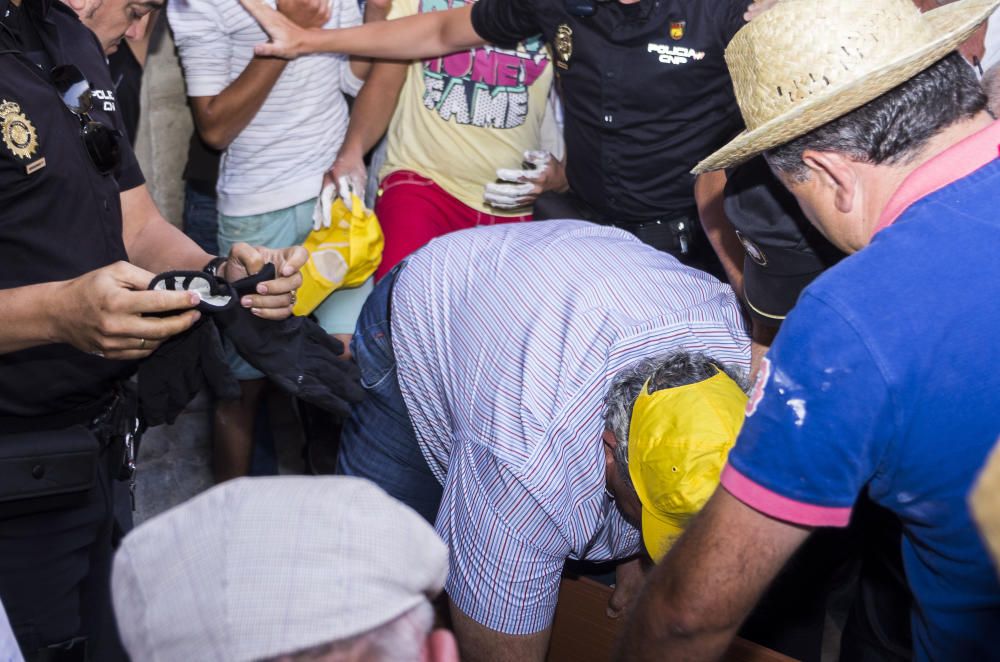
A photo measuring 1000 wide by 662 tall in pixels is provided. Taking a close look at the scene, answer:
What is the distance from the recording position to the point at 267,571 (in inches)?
41.9

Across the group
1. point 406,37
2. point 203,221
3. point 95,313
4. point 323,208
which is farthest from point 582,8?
point 95,313

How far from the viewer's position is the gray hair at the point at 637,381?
2.00m

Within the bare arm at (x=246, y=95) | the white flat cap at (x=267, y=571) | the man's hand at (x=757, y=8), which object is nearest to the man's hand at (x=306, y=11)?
the bare arm at (x=246, y=95)

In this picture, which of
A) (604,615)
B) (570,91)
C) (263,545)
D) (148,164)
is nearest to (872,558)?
(604,615)

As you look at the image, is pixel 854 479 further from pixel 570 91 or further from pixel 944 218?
pixel 570 91

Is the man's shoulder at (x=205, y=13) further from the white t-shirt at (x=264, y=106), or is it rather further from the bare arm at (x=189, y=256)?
the bare arm at (x=189, y=256)

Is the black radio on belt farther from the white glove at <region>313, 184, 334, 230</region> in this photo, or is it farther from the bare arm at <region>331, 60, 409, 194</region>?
the white glove at <region>313, 184, 334, 230</region>

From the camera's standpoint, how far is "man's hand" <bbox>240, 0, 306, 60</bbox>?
133 inches

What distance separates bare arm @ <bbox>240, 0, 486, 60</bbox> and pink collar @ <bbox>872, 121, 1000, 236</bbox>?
200cm

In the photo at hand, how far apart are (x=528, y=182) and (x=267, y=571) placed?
2.50 meters

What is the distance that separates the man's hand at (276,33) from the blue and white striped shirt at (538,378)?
1.32 metres

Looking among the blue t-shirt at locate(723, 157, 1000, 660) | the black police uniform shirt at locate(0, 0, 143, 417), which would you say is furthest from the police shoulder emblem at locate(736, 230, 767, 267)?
the black police uniform shirt at locate(0, 0, 143, 417)

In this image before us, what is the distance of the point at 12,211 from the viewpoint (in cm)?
206

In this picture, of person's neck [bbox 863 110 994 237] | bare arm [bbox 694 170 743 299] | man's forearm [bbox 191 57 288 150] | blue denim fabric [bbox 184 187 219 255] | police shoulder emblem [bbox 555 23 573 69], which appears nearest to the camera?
person's neck [bbox 863 110 994 237]
